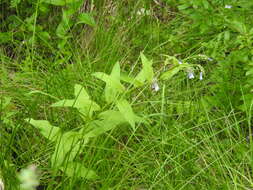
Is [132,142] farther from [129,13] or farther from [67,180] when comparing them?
[129,13]

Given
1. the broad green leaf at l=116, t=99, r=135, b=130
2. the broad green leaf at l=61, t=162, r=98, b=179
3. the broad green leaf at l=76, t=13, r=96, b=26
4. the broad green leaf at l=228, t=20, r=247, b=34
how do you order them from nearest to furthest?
1. the broad green leaf at l=116, t=99, r=135, b=130
2. the broad green leaf at l=61, t=162, r=98, b=179
3. the broad green leaf at l=228, t=20, r=247, b=34
4. the broad green leaf at l=76, t=13, r=96, b=26

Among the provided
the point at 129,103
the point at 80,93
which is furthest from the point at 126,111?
the point at 129,103

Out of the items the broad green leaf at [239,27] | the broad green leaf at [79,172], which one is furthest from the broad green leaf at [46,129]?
the broad green leaf at [239,27]

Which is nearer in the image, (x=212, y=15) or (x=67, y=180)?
(x=67, y=180)

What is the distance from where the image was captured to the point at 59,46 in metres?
3.40

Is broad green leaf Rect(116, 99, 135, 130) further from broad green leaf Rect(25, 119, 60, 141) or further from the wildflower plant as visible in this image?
broad green leaf Rect(25, 119, 60, 141)

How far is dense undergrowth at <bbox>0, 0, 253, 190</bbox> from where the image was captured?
Answer: 6.90 feet

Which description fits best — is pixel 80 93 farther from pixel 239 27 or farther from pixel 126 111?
pixel 239 27

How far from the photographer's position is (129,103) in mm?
2580

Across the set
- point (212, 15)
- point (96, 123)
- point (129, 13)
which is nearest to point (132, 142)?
point (96, 123)

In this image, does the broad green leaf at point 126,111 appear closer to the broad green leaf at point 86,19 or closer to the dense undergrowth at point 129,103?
the dense undergrowth at point 129,103

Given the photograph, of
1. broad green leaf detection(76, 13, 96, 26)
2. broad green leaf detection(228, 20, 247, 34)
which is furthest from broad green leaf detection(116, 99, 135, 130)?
broad green leaf detection(76, 13, 96, 26)

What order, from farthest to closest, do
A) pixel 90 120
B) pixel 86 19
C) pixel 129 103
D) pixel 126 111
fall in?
1. pixel 86 19
2. pixel 129 103
3. pixel 90 120
4. pixel 126 111

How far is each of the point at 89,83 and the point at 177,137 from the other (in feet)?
2.42
